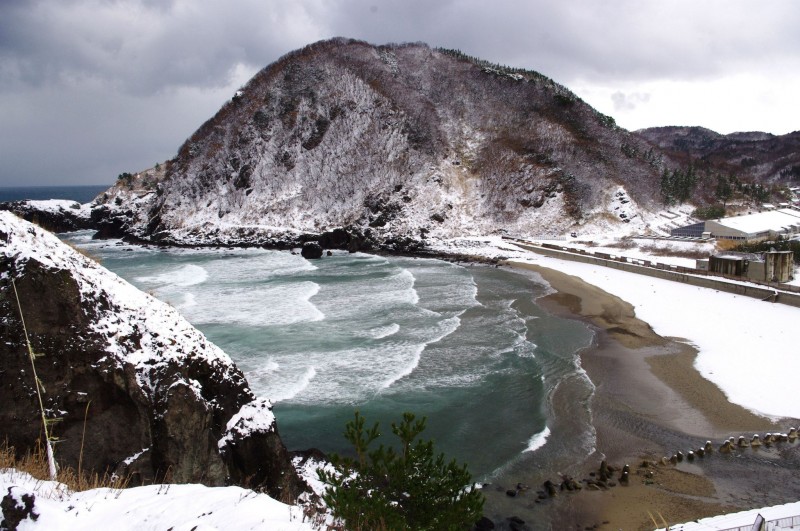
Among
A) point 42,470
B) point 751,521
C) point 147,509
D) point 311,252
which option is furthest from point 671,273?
point 42,470

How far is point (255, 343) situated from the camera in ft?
79.9

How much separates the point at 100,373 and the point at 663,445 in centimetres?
1434

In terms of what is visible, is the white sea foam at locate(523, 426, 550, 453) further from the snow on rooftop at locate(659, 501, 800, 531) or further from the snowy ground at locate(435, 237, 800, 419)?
the snowy ground at locate(435, 237, 800, 419)

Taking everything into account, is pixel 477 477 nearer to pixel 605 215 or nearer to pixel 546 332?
pixel 546 332

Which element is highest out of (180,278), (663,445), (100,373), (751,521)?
(100,373)

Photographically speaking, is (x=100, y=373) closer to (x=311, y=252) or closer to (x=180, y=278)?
(x=180, y=278)

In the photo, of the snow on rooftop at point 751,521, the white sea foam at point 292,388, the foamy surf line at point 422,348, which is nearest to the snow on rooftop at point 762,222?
the foamy surf line at point 422,348

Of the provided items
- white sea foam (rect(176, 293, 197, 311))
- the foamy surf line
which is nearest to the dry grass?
the foamy surf line

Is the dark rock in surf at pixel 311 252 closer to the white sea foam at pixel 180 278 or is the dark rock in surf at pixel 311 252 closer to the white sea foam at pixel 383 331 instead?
the white sea foam at pixel 180 278

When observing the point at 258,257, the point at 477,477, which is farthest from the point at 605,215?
the point at 477,477

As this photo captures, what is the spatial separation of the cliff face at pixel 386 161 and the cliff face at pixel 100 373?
5933cm

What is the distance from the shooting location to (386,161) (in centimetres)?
8462

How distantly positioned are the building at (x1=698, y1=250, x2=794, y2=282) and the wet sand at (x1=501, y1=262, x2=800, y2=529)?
15184 millimetres

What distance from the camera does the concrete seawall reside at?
96.1 ft
